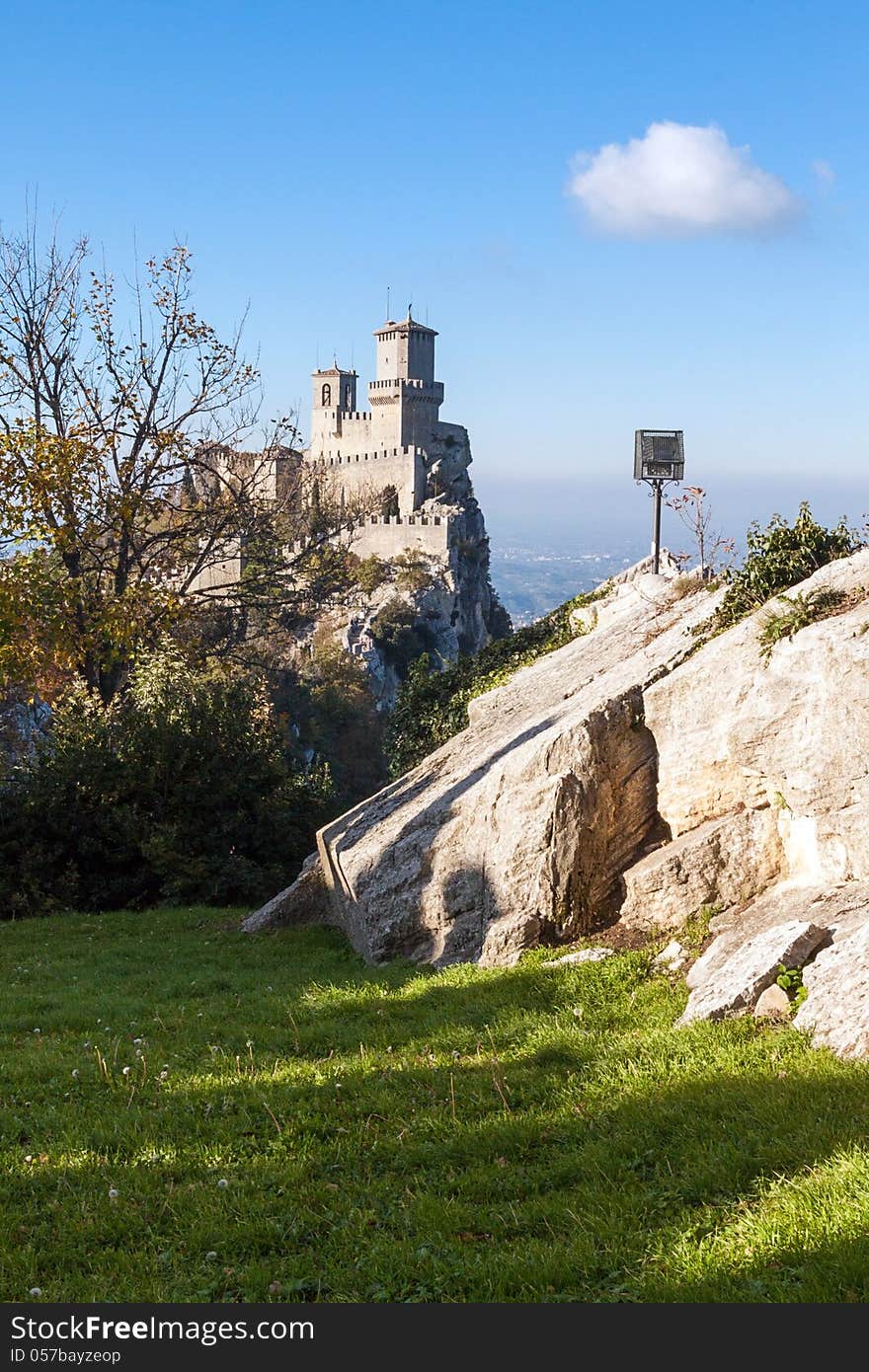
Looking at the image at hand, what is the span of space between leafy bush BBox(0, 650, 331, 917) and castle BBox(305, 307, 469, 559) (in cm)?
7104

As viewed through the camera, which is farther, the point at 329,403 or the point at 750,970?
the point at 329,403

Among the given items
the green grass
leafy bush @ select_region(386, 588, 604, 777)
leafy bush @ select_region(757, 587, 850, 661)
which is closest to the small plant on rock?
the green grass

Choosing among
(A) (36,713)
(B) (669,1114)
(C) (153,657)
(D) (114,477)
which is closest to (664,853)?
(B) (669,1114)

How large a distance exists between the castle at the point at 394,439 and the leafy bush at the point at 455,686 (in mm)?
71440

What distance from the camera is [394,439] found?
108 m

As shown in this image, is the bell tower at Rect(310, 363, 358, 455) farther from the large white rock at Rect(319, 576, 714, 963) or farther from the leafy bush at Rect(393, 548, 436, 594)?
the large white rock at Rect(319, 576, 714, 963)

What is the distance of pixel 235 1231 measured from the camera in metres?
4.52

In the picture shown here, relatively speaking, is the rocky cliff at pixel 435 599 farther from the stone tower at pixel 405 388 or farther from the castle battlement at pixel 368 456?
the stone tower at pixel 405 388

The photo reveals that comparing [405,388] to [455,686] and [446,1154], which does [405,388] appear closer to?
[455,686]

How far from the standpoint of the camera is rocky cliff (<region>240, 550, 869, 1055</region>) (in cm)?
694

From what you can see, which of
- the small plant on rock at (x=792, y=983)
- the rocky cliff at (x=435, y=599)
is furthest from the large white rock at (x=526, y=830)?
the rocky cliff at (x=435, y=599)

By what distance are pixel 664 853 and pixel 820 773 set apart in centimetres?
144

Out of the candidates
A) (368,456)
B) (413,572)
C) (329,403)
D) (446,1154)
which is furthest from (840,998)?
(329,403)

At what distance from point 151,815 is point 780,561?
30.4 ft
